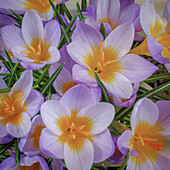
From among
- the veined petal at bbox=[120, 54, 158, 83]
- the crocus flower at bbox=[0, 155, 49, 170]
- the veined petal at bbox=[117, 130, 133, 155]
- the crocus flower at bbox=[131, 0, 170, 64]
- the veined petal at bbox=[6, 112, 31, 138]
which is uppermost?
the crocus flower at bbox=[131, 0, 170, 64]

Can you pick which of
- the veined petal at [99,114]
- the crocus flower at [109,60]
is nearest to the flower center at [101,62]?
the crocus flower at [109,60]

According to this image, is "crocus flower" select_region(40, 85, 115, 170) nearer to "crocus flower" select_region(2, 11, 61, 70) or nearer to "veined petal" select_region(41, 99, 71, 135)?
"veined petal" select_region(41, 99, 71, 135)

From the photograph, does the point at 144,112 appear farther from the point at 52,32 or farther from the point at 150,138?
the point at 52,32

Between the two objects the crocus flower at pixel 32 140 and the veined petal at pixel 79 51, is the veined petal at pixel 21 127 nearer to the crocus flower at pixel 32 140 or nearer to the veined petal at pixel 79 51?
the crocus flower at pixel 32 140

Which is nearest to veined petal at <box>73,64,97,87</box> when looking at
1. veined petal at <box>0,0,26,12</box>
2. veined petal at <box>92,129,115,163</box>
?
veined petal at <box>92,129,115,163</box>

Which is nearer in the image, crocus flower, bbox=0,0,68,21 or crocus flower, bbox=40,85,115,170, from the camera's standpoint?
crocus flower, bbox=40,85,115,170

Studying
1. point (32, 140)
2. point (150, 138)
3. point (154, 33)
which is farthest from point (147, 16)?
point (32, 140)

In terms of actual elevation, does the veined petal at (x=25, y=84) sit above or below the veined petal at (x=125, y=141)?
above

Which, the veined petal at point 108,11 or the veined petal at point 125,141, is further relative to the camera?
the veined petal at point 108,11
